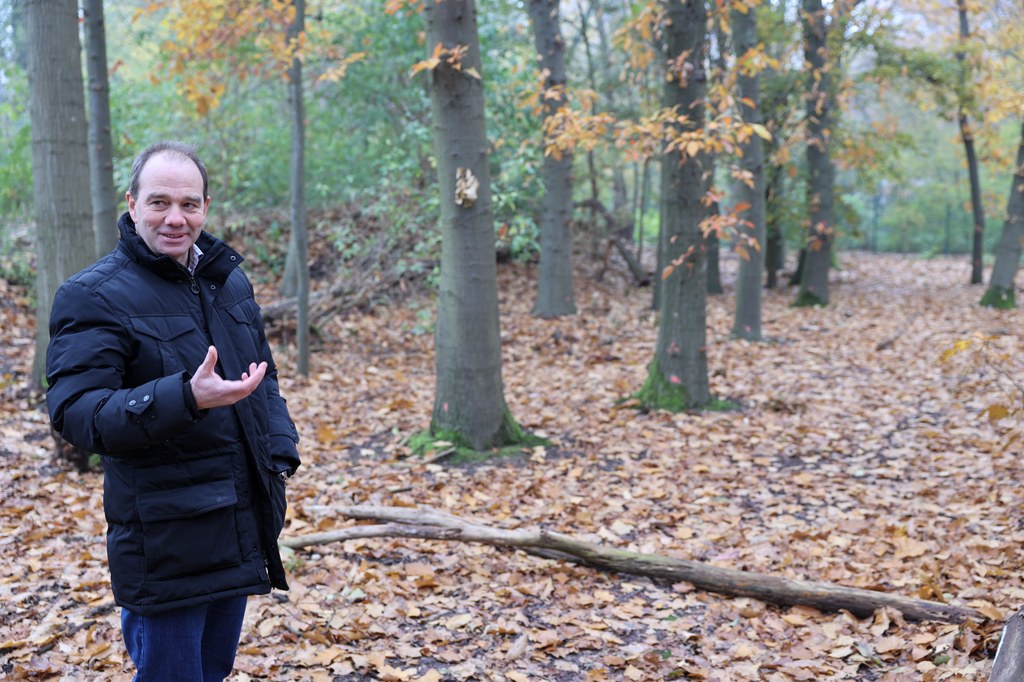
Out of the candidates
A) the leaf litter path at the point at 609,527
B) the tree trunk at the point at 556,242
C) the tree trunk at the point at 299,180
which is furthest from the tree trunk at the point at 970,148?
the tree trunk at the point at 299,180

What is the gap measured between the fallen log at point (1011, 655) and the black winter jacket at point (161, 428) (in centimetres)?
249

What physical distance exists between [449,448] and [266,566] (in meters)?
4.17

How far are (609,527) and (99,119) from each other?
18.8ft

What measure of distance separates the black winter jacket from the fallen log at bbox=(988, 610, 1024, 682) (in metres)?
2.49

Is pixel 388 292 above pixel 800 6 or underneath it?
underneath

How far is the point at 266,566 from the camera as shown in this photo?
94.5 inches

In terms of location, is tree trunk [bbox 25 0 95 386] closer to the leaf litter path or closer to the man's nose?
the leaf litter path

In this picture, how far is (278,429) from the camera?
2584 mm

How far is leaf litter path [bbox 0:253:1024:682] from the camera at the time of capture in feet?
12.0

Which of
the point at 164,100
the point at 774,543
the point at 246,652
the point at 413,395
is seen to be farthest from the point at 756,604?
the point at 164,100

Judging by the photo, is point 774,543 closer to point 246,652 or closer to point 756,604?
point 756,604

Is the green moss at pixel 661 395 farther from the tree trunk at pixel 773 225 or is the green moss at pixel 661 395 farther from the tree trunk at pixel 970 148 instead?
the tree trunk at pixel 970 148

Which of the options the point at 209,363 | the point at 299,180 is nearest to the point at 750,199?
the point at 299,180

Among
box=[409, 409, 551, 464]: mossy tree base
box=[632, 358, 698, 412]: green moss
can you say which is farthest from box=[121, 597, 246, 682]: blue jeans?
box=[632, 358, 698, 412]: green moss
